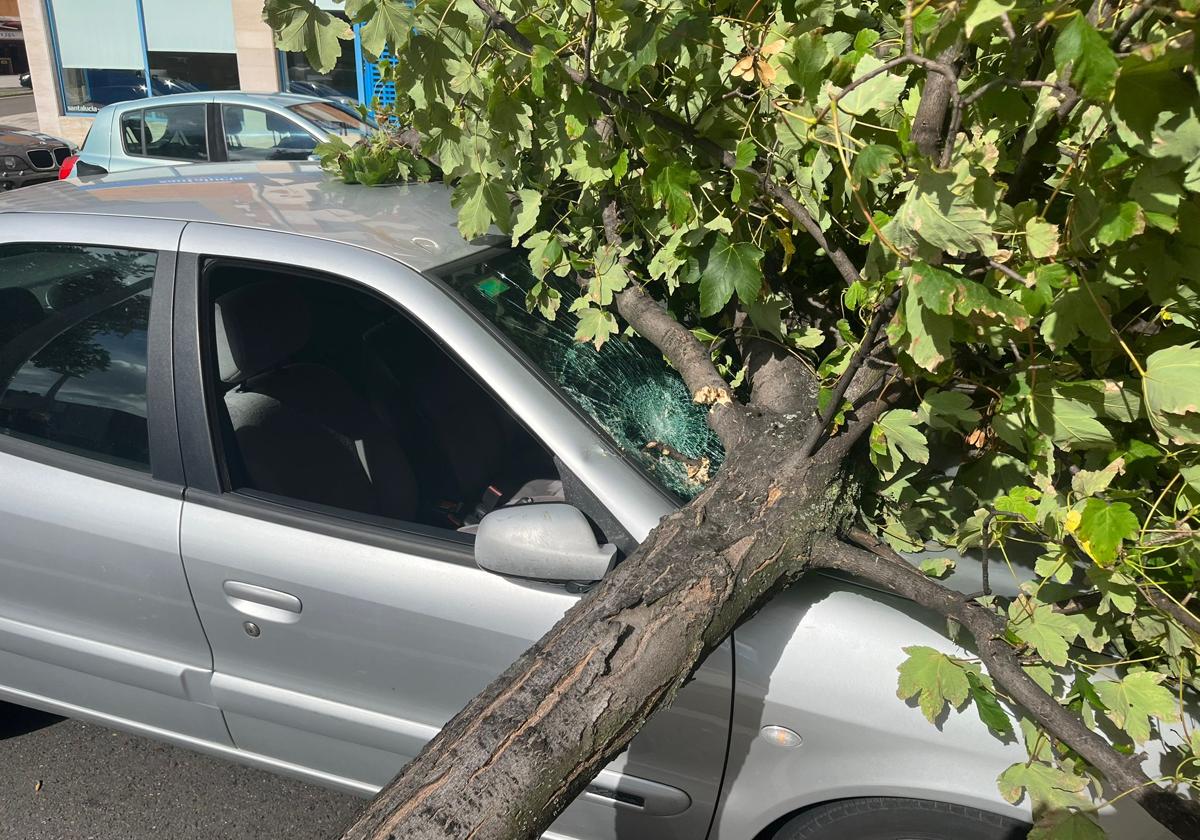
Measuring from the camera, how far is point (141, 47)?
580 inches

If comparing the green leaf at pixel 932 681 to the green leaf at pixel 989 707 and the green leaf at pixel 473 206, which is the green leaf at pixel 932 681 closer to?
the green leaf at pixel 989 707

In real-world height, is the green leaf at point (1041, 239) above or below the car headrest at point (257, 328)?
above

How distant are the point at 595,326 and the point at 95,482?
4.09 ft

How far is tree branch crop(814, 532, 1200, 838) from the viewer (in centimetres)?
148

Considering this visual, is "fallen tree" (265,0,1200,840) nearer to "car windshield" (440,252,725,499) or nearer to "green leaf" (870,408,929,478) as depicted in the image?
"green leaf" (870,408,929,478)

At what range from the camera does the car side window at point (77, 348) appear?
2275 mm

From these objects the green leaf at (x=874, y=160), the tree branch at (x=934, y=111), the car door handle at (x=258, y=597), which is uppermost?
the tree branch at (x=934, y=111)

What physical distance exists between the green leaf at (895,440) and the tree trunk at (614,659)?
0.33 ft

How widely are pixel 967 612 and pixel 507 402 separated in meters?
0.97

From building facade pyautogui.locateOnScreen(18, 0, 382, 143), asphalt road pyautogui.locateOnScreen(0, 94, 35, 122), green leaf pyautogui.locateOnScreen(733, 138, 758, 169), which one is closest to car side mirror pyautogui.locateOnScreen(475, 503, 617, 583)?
green leaf pyautogui.locateOnScreen(733, 138, 758, 169)

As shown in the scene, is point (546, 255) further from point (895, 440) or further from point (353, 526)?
point (895, 440)

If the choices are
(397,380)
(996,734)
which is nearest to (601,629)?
(996,734)

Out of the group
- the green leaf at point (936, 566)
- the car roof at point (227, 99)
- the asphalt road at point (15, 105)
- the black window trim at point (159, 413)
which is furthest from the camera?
the asphalt road at point (15, 105)

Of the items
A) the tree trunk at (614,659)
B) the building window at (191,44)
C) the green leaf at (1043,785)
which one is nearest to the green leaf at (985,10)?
the tree trunk at (614,659)
